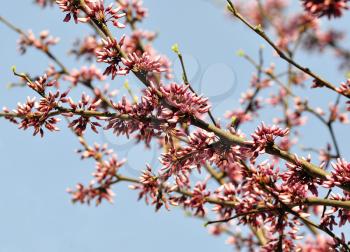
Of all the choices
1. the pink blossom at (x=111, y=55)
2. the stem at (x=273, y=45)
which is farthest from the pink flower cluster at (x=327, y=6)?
the pink blossom at (x=111, y=55)

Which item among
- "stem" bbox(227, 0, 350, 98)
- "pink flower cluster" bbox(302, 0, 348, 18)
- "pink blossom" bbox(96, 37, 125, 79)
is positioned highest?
"pink flower cluster" bbox(302, 0, 348, 18)

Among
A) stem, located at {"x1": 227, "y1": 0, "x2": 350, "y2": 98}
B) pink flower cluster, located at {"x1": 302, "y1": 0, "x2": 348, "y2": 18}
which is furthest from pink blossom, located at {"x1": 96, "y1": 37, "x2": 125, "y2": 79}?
pink flower cluster, located at {"x1": 302, "y1": 0, "x2": 348, "y2": 18}

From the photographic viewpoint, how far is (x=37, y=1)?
9664 mm

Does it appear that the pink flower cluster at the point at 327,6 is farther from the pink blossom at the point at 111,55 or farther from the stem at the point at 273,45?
the pink blossom at the point at 111,55

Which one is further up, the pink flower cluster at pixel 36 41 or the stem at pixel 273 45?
the pink flower cluster at pixel 36 41

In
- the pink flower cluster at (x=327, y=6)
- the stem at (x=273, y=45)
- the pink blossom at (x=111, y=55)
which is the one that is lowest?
the pink blossom at (x=111, y=55)

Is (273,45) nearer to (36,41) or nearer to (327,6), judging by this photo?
(327,6)

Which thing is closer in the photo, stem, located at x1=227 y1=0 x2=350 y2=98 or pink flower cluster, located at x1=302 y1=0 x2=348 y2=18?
stem, located at x1=227 y1=0 x2=350 y2=98

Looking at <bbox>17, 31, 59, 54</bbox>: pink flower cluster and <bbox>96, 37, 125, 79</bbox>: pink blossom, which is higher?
<bbox>17, 31, 59, 54</bbox>: pink flower cluster

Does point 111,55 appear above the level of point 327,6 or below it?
below

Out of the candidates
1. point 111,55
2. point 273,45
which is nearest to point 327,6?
point 273,45

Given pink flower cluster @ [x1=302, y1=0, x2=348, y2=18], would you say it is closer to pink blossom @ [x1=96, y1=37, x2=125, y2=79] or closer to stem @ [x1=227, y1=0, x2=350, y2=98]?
stem @ [x1=227, y1=0, x2=350, y2=98]

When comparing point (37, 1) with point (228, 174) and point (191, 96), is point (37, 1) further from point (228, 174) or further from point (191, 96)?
point (191, 96)

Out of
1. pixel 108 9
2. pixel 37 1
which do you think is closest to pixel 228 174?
pixel 108 9
